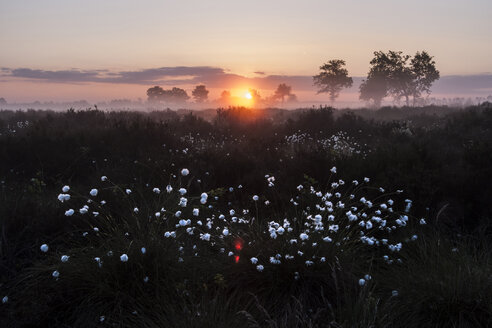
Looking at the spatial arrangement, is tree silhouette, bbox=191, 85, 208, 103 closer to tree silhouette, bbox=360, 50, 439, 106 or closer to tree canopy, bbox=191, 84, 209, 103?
tree canopy, bbox=191, 84, 209, 103

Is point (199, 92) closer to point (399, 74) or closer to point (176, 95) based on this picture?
point (176, 95)

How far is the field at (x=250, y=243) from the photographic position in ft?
10.6

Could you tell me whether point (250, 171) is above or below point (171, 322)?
above

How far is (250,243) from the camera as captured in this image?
12.7ft

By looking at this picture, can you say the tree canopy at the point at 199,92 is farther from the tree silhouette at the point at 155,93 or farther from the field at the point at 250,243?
the field at the point at 250,243

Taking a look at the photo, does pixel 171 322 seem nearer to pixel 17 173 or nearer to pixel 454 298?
pixel 454 298

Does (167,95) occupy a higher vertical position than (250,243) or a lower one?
higher

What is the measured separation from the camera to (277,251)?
147 inches

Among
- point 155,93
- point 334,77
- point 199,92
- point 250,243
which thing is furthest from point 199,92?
point 250,243

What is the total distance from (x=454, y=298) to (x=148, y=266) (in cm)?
277

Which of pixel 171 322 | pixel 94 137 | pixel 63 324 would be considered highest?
pixel 94 137

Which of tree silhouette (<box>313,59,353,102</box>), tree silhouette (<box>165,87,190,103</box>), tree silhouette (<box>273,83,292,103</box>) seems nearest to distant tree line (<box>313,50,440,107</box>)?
tree silhouette (<box>313,59,353,102</box>)

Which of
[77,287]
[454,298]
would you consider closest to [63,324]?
[77,287]

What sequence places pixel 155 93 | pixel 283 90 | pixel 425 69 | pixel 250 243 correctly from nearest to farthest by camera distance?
pixel 250 243 < pixel 425 69 < pixel 283 90 < pixel 155 93
